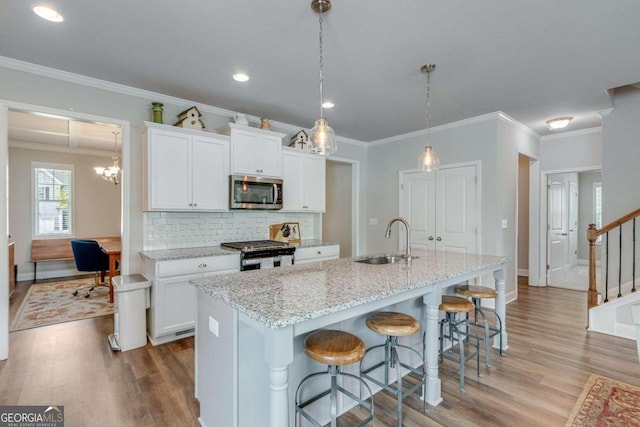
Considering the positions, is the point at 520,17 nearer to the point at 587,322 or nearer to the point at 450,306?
the point at 450,306

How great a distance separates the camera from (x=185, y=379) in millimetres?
2426

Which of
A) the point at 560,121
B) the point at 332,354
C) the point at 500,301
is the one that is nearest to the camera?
the point at 332,354

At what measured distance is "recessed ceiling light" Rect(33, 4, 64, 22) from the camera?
2.03 metres

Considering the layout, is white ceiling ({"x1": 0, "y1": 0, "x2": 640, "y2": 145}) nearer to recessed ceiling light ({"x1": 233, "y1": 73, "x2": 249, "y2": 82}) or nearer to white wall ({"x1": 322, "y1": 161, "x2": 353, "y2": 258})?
recessed ceiling light ({"x1": 233, "y1": 73, "x2": 249, "y2": 82})

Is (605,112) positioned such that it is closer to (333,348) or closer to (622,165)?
(622,165)

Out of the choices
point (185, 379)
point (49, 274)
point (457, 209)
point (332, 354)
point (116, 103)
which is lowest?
point (185, 379)

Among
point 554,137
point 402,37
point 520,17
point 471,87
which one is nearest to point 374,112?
point 471,87

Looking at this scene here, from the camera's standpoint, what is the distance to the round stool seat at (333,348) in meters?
1.53

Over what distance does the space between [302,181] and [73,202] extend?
500 centimetres

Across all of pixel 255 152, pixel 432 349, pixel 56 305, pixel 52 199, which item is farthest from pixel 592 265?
pixel 52 199

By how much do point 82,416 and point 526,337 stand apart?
12.9 feet

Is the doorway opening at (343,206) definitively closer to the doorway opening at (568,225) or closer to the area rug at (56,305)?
the doorway opening at (568,225)

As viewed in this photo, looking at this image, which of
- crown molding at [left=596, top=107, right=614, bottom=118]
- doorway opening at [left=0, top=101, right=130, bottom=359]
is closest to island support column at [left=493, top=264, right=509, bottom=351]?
crown molding at [left=596, top=107, right=614, bottom=118]

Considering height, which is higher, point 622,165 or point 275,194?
point 622,165
